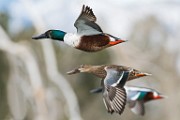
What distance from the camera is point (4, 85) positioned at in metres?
11.9

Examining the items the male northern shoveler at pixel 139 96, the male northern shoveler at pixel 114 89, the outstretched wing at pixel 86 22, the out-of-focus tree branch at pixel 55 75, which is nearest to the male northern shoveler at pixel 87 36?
the outstretched wing at pixel 86 22

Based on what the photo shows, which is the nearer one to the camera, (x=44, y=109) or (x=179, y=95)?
(x=44, y=109)

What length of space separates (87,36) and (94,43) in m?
0.05

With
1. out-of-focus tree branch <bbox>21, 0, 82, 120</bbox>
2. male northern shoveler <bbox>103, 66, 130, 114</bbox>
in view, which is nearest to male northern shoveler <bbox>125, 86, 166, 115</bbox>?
male northern shoveler <bbox>103, 66, 130, 114</bbox>

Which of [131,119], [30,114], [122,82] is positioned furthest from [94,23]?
[131,119]

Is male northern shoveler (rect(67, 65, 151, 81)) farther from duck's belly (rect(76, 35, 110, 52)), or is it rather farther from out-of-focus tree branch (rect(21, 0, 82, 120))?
out-of-focus tree branch (rect(21, 0, 82, 120))

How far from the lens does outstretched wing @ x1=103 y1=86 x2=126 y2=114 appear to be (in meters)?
2.09

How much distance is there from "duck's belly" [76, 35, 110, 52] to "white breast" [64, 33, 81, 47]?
0.01 metres

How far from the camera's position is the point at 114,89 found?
2.17m

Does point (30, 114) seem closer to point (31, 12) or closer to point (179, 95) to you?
point (31, 12)

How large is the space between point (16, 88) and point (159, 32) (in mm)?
5953

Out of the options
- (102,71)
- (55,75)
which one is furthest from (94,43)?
(55,75)

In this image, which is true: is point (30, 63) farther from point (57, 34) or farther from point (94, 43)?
point (94, 43)

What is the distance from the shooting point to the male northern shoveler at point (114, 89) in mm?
2117
